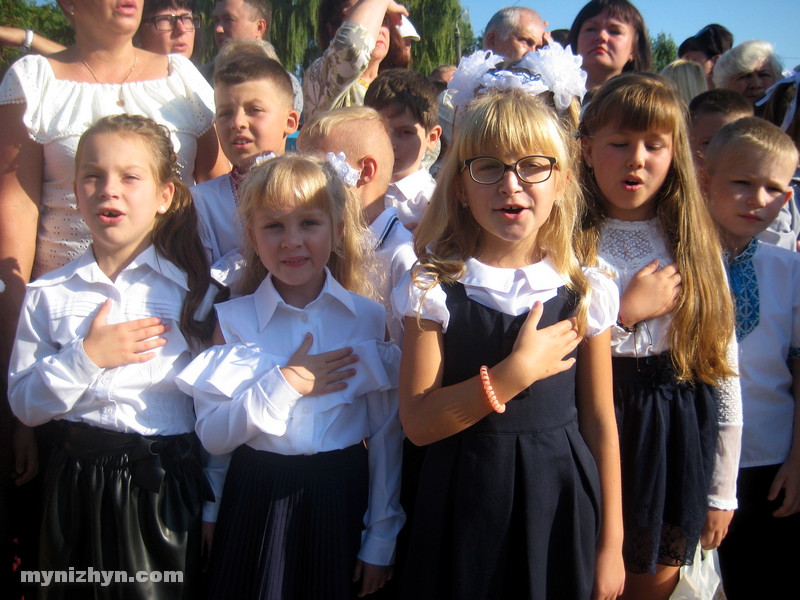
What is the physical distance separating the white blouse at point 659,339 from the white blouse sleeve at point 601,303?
0.54 feet

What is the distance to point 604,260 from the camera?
7.05 feet

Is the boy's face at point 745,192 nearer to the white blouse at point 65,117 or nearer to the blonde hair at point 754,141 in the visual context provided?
the blonde hair at point 754,141

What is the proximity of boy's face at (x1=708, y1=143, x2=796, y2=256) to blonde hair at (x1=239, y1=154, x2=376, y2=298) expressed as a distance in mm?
1364

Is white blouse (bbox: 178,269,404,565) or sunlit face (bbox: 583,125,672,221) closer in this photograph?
white blouse (bbox: 178,269,404,565)

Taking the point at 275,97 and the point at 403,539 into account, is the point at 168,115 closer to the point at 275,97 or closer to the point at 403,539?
the point at 275,97

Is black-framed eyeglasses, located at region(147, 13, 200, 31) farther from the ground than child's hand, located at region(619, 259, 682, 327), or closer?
farther from the ground

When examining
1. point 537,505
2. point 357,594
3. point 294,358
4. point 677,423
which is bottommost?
point 357,594

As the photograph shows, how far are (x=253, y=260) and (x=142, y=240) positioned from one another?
37 centimetres

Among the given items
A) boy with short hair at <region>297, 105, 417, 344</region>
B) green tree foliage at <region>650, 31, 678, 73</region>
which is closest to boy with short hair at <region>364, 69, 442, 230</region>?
boy with short hair at <region>297, 105, 417, 344</region>

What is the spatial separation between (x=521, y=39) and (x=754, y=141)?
7.71 ft

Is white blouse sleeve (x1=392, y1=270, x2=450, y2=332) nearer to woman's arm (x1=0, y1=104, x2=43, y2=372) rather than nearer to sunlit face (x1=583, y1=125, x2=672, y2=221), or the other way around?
sunlit face (x1=583, y1=125, x2=672, y2=221)

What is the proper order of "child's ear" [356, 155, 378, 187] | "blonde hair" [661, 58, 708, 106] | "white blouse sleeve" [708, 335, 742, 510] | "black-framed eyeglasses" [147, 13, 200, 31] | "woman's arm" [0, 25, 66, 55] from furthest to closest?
"blonde hair" [661, 58, 708, 106]
"woman's arm" [0, 25, 66, 55]
"black-framed eyeglasses" [147, 13, 200, 31]
"child's ear" [356, 155, 378, 187]
"white blouse sleeve" [708, 335, 742, 510]

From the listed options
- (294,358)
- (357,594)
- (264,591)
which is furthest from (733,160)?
(264,591)

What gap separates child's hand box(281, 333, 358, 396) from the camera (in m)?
1.92
